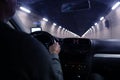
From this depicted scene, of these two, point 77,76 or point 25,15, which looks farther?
point 25,15

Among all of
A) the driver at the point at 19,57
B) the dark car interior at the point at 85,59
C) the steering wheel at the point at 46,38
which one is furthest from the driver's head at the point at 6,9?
the dark car interior at the point at 85,59

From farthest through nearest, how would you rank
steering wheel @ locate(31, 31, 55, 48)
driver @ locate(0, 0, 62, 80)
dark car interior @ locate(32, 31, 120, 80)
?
dark car interior @ locate(32, 31, 120, 80) < steering wheel @ locate(31, 31, 55, 48) < driver @ locate(0, 0, 62, 80)

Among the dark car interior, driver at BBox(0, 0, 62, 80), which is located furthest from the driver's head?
the dark car interior

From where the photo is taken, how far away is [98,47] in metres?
4.55

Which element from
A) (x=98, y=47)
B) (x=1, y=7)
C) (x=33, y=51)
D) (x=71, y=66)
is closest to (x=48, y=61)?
(x=33, y=51)

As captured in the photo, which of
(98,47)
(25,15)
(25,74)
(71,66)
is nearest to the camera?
(25,74)

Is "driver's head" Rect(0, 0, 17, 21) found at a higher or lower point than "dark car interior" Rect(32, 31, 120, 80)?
higher

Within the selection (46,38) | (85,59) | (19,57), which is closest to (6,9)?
(19,57)

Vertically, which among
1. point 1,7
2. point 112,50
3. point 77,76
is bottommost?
point 77,76

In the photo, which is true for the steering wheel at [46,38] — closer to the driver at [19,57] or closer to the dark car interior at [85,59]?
the dark car interior at [85,59]

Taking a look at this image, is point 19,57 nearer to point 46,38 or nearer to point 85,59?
point 46,38

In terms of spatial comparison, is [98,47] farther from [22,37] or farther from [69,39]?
[22,37]

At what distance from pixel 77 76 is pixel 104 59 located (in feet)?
1.70

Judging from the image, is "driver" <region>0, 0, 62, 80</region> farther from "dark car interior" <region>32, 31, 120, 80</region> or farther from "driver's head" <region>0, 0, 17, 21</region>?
"dark car interior" <region>32, 31, 120, 80</region>
